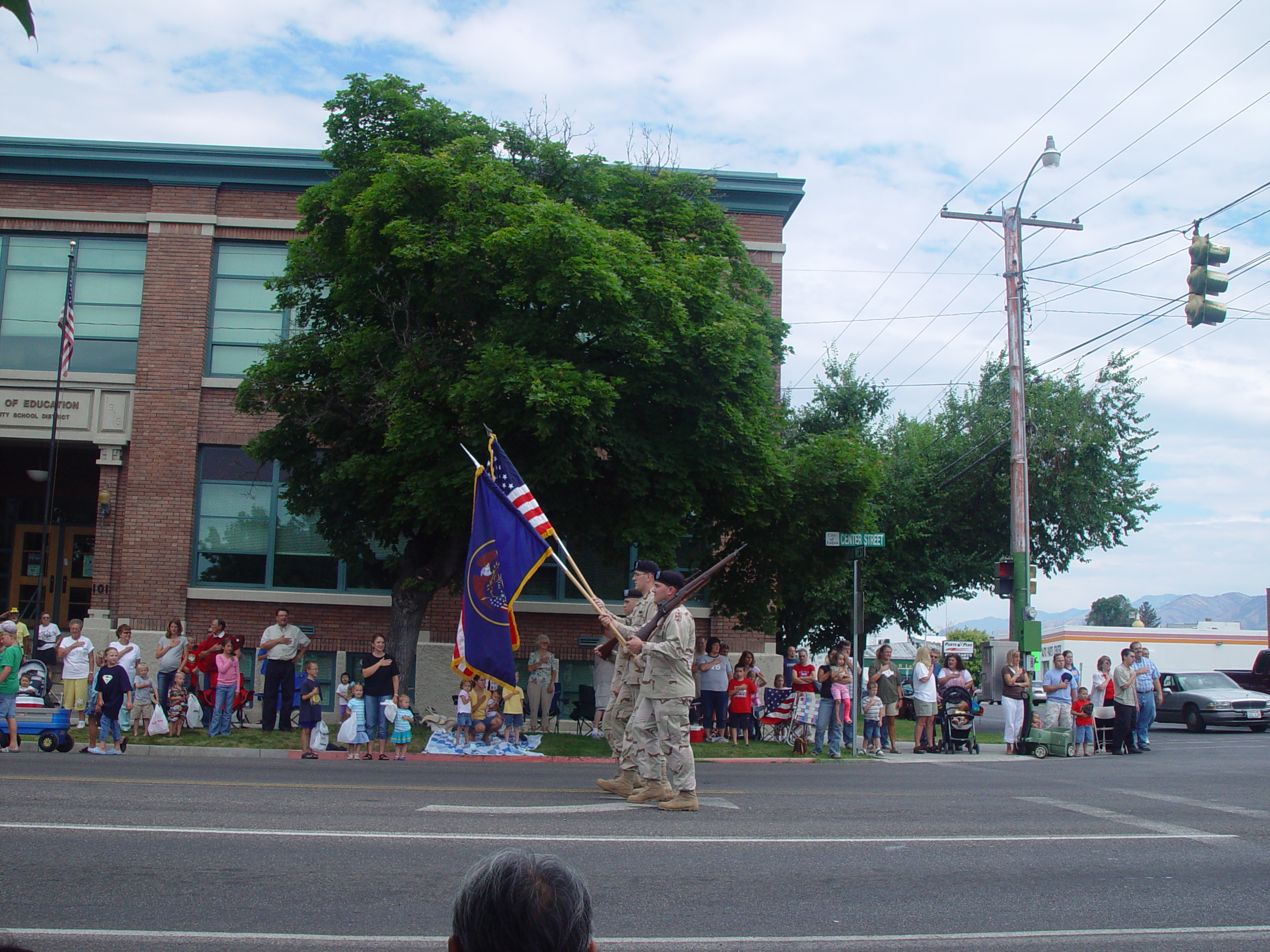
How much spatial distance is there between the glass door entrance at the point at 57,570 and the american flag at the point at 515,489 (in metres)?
17.0

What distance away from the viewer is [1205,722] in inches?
1022

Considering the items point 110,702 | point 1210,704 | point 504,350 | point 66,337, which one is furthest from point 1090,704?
point 66,337

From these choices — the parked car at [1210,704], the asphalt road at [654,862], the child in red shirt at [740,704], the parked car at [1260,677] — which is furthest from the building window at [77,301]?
the parked car at [1260,677]

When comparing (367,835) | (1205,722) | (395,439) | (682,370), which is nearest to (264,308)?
(395,439)

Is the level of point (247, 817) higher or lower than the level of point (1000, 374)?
lower

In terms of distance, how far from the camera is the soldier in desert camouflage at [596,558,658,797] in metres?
10.0

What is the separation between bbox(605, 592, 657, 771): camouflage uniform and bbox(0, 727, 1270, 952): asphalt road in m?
0.54

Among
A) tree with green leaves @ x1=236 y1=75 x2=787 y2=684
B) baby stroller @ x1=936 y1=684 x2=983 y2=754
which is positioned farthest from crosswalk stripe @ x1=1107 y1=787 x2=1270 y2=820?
baby stroller @ x1=936 y1=684 x2=983 y2=754

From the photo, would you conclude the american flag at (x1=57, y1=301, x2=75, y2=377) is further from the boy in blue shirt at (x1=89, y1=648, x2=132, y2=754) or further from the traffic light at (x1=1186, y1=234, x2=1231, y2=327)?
the traffic light at (x1=1186, y1=234, x2=1231, y2=327)

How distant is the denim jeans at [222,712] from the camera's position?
16.2 meters

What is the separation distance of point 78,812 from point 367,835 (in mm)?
2542

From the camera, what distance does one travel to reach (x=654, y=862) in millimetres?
6836

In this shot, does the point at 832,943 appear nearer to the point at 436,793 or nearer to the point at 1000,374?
the point at 436,793

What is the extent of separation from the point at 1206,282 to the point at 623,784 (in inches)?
346
